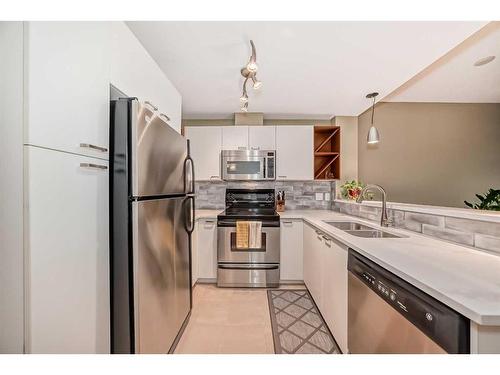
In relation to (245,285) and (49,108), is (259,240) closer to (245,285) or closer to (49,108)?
(245,285)

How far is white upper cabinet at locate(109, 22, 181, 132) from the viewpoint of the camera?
1.21 meters

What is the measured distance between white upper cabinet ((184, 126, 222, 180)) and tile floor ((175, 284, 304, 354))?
145 cm

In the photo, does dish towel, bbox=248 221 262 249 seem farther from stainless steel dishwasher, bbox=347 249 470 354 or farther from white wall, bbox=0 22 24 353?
white wall, bbox=0 22 24 353

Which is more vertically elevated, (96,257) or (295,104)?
(295,104)

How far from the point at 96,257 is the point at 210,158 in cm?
222

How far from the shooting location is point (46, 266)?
824 mm

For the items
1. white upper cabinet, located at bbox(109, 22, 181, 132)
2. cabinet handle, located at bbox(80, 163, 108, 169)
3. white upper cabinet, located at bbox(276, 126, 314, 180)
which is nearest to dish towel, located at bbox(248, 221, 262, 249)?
white upper cabinet, located at bbox(276, 126, 314, 180)

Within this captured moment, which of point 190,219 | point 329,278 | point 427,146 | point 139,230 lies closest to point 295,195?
point 329,278

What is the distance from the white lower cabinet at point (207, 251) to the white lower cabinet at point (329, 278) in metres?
1.11

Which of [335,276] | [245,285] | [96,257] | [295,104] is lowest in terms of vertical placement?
[245,285]

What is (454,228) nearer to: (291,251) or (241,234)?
(291,251)

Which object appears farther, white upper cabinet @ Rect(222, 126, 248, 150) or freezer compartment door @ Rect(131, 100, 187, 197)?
white upper cabinet @ Rect(222, 126, 248, 150)

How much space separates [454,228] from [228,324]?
181 centimetres

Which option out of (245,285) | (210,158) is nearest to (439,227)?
(245,285)
